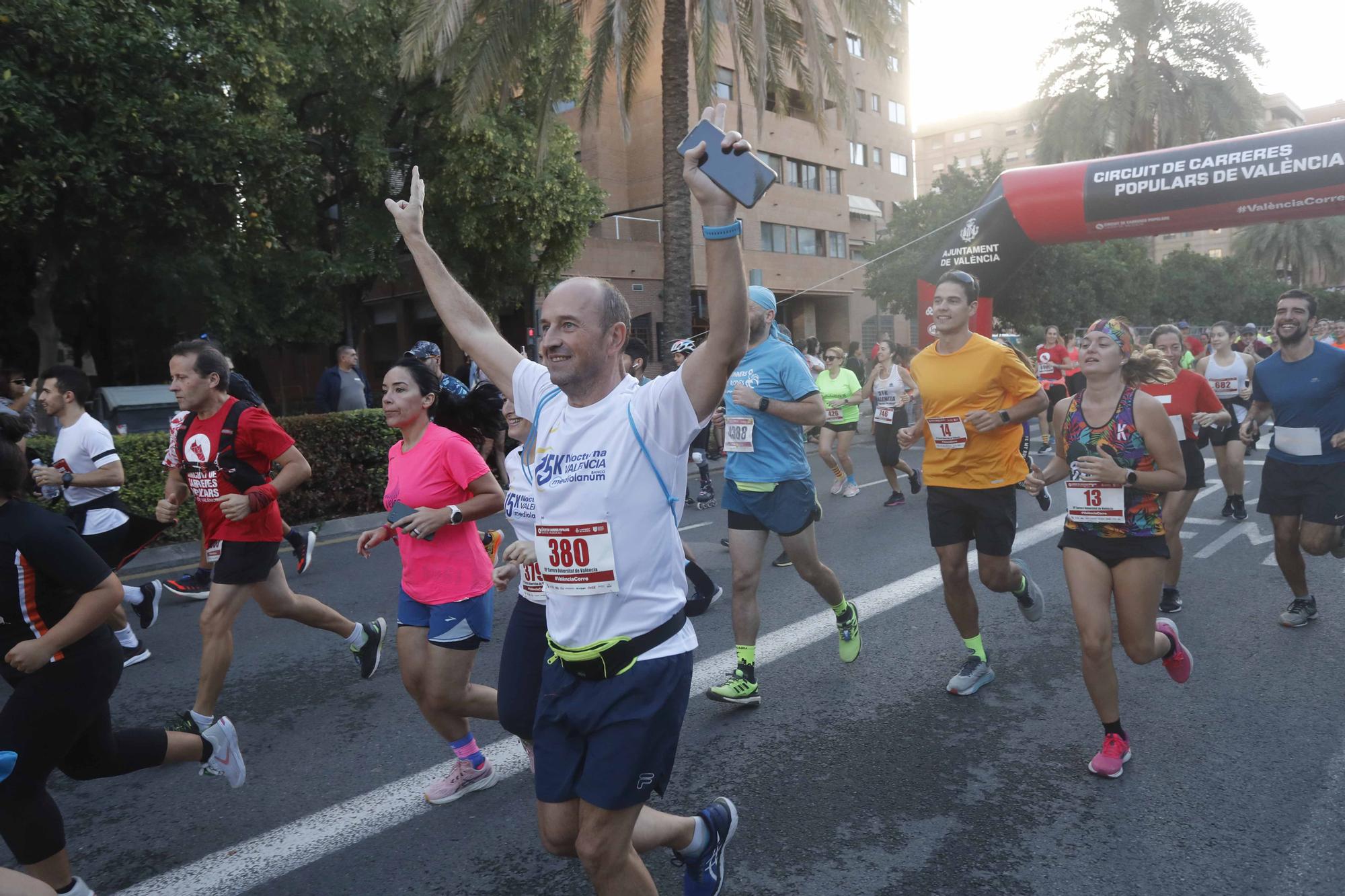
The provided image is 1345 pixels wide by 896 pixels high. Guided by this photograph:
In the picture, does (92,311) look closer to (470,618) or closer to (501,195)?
(501,195)

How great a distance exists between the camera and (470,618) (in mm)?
3574

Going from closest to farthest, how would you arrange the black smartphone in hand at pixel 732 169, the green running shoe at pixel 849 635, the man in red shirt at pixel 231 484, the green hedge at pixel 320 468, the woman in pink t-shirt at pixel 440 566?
the black smartphone in hand at pixel 732 169 → the woman in pink t-shirt at pixel 440 566 → the man in red shirt at pixel 231 484 → the green running shoe at pixel 849 635 → the green hedge at pixel 320 468

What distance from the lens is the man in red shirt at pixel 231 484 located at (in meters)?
4.32

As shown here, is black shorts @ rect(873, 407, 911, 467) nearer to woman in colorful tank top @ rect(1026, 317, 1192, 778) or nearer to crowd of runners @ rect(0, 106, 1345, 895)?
crowd of runners @ rect(0, 106, 1345, 895)

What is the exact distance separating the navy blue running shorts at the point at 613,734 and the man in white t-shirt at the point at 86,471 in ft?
13.8

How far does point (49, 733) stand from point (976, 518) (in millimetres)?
3785

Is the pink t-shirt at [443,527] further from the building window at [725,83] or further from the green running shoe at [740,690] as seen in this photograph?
the building window at [725,83]

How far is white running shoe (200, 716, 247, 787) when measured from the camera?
356 cm

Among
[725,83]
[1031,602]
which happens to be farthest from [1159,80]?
[1031,602]

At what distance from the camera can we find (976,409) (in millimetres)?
4625

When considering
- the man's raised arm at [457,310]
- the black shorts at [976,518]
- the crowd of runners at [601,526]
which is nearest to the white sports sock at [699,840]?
the crowd of runners at [601,526]

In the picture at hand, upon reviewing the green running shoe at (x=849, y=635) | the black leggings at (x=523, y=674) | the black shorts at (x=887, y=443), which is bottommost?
the green running shoe at (x=849, y=635)

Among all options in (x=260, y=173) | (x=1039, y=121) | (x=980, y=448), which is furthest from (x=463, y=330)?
(x=1039, y=121)

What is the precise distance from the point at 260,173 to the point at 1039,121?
933 inches
